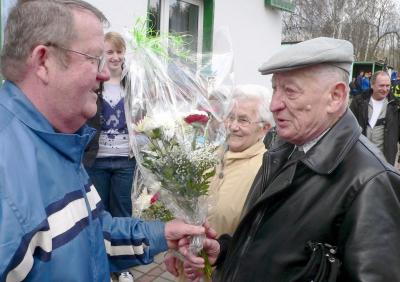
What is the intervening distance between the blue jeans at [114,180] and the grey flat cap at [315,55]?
7.28 feet

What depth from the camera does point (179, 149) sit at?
159 centimetres

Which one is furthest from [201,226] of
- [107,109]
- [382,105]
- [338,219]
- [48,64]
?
[382,105]

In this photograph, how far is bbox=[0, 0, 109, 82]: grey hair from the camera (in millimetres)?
1256

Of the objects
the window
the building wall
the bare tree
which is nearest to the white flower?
the window

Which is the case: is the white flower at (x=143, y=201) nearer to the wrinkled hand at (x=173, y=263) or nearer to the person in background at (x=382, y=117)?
the wrinkled hand at (x=173, y=263)

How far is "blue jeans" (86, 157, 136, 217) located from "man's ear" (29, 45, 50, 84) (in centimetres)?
225

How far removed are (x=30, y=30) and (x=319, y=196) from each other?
118 centimetres

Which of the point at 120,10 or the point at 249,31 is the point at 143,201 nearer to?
the point at 120,10

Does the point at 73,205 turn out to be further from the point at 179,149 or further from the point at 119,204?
the point at 119,204

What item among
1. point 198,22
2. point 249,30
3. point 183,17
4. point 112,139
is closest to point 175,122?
point 112,139

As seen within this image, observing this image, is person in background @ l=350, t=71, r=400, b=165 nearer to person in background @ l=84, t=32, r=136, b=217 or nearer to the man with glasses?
person in background @ l=84, t=32, r=136, b=217

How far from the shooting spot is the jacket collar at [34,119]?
1213 millimetres

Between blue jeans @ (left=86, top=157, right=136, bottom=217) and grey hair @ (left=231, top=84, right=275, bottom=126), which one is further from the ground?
grey hair @ (left=231, top=84, right=275, bottom=126)

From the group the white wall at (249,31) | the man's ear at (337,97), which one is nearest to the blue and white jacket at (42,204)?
the man's ear at (337,97)
